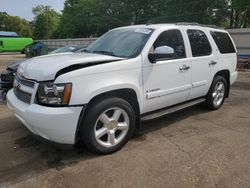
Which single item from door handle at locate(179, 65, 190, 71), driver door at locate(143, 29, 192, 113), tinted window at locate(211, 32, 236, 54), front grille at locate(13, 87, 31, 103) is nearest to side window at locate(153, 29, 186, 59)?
driver door at locate(143, 29, 192, 113)

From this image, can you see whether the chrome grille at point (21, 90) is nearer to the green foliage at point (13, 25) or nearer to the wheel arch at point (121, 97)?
the wheel arch at point (121, 97)

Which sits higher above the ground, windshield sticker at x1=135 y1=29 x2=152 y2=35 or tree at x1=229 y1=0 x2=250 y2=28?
tree at x1=229 y1=0 x2=250 y2=28

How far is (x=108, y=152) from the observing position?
3947mm

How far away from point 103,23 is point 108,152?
50203 millimetres

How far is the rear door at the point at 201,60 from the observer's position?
203 inches

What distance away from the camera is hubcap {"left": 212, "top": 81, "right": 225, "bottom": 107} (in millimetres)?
6070

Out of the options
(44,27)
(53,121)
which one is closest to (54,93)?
(53,121)

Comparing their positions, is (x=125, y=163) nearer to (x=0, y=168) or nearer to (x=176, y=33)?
(x=0, y=168)

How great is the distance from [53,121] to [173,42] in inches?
101

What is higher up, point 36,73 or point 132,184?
point 36,73

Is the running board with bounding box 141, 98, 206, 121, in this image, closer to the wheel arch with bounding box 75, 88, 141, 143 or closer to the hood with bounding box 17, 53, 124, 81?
the wheel arch with bounding box 75, 88, 141, 143

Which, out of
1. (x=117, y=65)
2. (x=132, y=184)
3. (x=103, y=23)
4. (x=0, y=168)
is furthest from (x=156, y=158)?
(x=103, y=23)

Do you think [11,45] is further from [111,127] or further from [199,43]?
[111,127]

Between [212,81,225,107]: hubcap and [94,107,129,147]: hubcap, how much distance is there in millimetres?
2756
